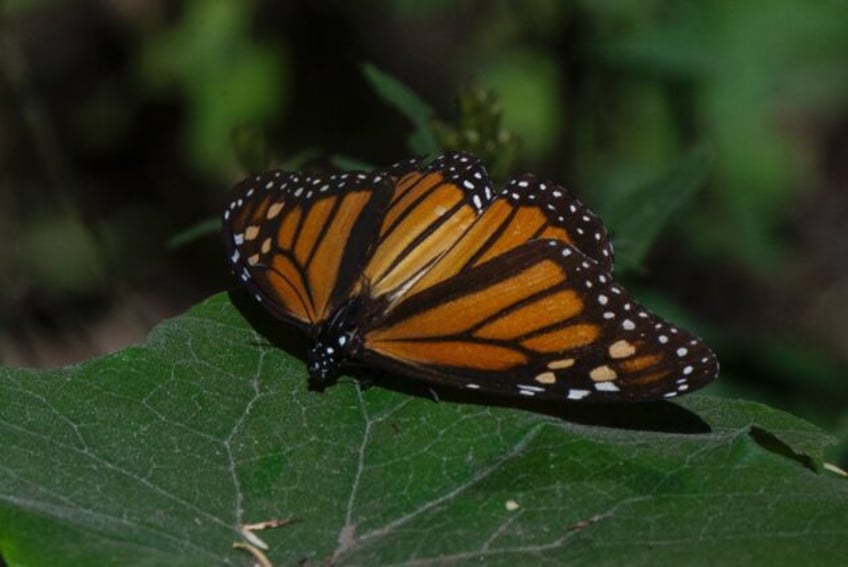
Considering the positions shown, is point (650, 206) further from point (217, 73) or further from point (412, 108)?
point (217, 73)

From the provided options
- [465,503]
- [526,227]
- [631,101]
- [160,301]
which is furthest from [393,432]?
[160,301]

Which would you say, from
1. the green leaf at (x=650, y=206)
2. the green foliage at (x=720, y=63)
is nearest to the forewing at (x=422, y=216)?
the green leaf at (x=650, y=206)

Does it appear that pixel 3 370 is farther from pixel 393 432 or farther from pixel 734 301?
pixel 734 301

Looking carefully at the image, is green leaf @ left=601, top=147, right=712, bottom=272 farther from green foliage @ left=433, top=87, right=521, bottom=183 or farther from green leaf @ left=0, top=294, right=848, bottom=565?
green leaf @ left=0, top=294, right=848, bottom=565

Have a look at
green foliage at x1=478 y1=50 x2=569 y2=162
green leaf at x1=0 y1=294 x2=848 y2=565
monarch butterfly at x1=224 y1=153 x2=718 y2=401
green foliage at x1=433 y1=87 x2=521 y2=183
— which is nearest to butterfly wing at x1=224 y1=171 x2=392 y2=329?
monarch butterfly at x1=224 y1=153 x2=718 y2=401

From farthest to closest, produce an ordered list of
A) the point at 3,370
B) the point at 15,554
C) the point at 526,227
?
the point at 526,227 < the point at 3,370 < the point at 15,554

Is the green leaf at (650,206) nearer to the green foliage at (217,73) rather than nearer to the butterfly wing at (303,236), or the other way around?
the butterfly wing at (303,236)

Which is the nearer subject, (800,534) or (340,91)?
(800,534)
